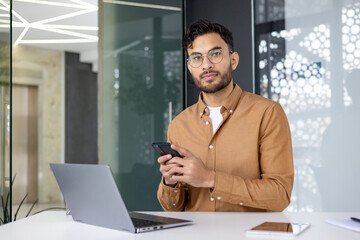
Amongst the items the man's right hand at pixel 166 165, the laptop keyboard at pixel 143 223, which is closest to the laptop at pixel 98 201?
the laptop keyboard at pixel 143 223

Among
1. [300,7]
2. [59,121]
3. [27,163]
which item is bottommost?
[27,163]

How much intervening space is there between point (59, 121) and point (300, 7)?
6.23 metres

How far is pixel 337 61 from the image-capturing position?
3.93 metres

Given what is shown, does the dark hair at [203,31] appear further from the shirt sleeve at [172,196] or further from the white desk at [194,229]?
the white desk at [194,229]

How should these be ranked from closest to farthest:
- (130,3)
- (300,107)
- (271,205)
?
(271,205), (300,107), (130,3)

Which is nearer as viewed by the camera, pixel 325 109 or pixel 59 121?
pixel 325 109

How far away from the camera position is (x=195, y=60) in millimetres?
2131

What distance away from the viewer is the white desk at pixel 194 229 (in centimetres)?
135

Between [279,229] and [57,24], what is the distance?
7090 mm

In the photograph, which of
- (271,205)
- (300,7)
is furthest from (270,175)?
(300,7)

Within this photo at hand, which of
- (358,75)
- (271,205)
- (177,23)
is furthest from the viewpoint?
(177,23)

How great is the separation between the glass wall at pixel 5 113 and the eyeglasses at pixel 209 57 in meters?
1.98

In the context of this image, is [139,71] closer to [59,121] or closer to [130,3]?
[130,3]

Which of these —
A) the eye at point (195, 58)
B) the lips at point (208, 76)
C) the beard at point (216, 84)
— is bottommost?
the beard at point (216, 84)
